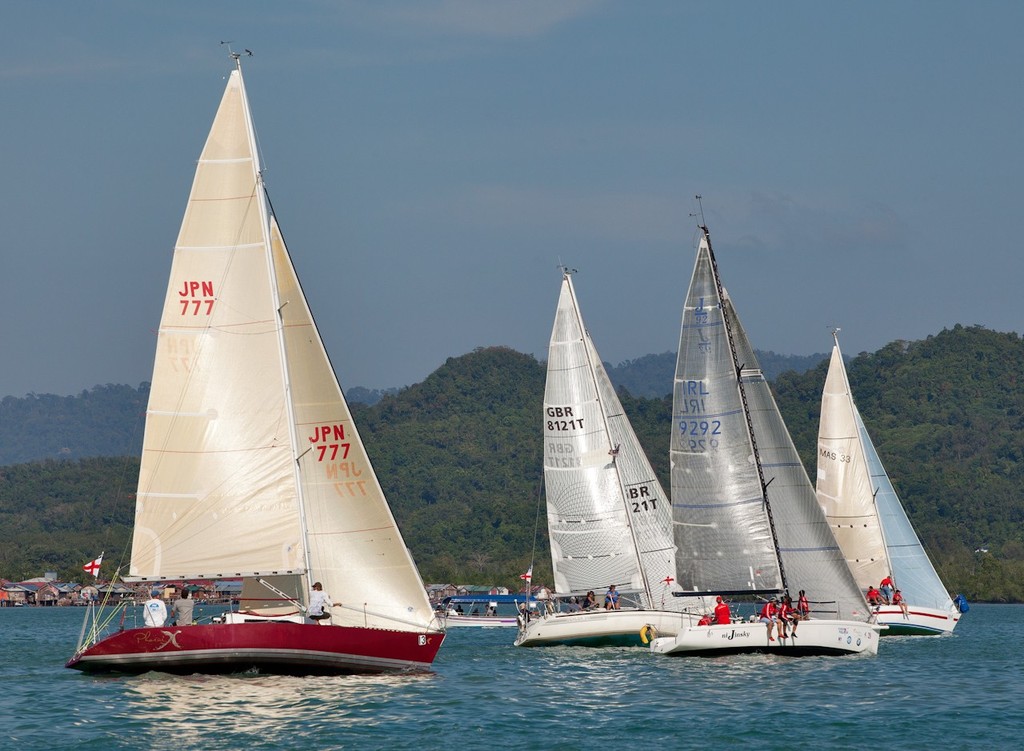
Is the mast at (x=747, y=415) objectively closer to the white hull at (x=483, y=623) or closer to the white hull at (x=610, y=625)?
the white hull at (x=610, y=625)

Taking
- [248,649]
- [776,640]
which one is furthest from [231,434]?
[776,640]

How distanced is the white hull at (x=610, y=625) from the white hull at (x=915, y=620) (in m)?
10.3

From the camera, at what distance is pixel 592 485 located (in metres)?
46.5

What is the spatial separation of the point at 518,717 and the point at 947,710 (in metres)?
7.66

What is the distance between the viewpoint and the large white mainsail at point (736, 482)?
38156 millimetres

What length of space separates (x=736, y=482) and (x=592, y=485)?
28.5 ft

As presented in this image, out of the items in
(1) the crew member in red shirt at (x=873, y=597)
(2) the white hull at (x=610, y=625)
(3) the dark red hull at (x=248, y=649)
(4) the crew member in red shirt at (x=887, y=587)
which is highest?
(4) the crew member in red shirt at (x=887, y=587)

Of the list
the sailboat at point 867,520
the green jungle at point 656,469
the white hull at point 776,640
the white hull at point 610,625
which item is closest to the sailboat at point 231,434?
the white hull at point 776,640

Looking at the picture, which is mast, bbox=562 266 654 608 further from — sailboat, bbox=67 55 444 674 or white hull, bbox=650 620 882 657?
sailboat, bbox=67 55 444 674

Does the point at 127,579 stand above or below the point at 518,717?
above

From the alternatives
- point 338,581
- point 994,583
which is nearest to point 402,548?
point 338,581

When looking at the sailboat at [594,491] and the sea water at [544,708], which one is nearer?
the sea water at [544,708]

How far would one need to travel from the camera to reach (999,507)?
455ft

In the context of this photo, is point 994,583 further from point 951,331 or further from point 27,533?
point 27,533
